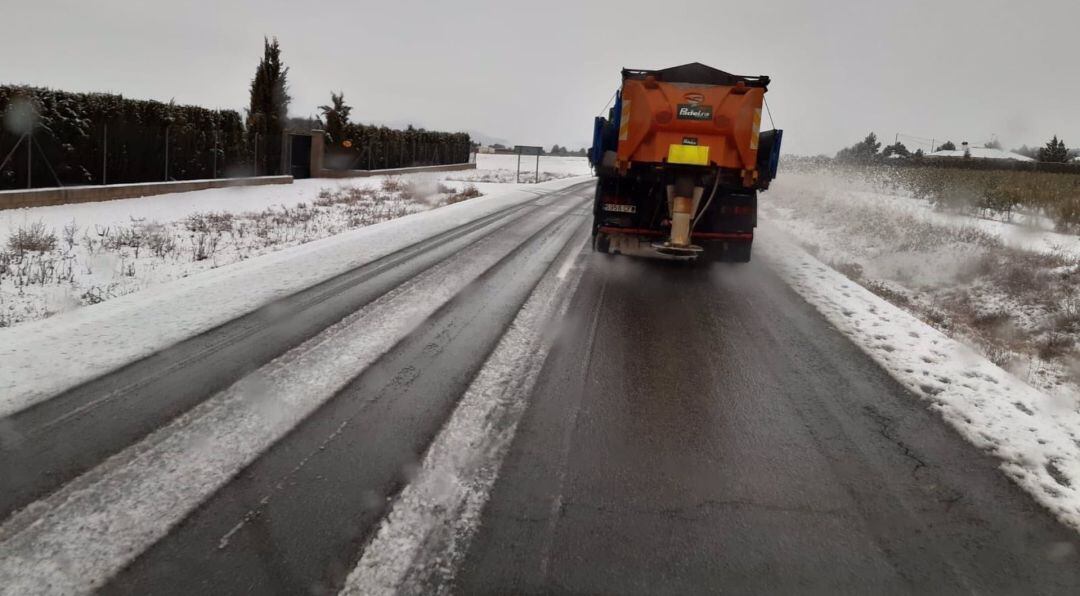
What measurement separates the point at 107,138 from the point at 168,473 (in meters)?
15.4

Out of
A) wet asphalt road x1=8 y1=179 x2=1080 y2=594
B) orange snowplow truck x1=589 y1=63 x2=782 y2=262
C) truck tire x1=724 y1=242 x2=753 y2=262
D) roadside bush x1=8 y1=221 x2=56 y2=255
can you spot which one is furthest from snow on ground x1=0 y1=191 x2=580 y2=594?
roadside bush x1=8 y1=221 x2=56 y2=255

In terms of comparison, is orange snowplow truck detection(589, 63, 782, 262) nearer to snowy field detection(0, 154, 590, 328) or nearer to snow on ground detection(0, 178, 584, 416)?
snow on ground detection(0, 178, 584, 416)

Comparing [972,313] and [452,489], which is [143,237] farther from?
[972,313]

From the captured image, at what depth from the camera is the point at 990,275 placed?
9992 millimetres

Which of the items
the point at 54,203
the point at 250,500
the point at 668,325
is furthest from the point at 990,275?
the point at 54,203

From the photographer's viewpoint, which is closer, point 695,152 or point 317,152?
point 695,152

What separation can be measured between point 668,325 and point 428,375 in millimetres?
2826

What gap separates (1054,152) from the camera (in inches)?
2062

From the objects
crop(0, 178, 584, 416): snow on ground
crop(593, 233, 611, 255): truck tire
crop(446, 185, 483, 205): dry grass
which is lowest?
crop(0, 178, 584, 416): snow on ground

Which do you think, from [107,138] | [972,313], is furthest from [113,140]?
[972,313]

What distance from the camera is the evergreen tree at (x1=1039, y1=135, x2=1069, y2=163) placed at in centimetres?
5106

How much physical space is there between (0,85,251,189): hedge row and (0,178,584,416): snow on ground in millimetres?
7856

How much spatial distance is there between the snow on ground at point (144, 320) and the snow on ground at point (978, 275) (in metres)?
7.37

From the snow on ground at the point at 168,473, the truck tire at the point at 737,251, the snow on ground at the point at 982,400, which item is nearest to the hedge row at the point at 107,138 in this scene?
the snow on ground at the point at 168,473
